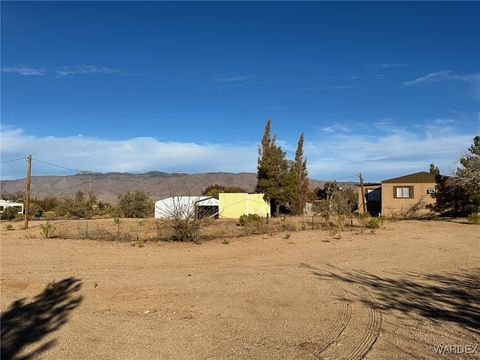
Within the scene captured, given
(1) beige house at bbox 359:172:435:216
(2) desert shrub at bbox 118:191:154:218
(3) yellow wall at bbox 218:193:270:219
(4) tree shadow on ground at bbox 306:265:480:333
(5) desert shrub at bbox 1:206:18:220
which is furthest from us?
(2) desert shrub at bbox 118:191:154:218

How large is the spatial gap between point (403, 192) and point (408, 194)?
514mm

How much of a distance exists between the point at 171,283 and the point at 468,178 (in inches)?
1145

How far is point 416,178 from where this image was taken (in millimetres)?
43969

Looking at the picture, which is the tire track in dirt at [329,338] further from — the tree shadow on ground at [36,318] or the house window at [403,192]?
the house window at [403,192]

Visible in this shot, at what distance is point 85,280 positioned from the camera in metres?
11.3

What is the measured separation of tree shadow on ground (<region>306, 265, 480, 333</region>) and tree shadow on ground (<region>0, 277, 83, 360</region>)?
5860 mm

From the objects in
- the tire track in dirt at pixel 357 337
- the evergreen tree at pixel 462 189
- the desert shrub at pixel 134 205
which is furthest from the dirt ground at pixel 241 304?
the desert shrub at pixel 134 205

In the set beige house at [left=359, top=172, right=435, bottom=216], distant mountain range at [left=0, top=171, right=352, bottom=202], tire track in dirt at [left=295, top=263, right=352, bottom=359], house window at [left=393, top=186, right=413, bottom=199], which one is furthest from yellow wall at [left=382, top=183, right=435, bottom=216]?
distant mountain range at [left=0, top=171, right=352, bottom=202]

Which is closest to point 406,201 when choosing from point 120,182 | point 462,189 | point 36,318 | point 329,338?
point 462,189

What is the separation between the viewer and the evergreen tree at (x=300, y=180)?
50.8 m

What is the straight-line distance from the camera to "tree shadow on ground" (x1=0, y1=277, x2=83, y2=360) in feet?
20.7

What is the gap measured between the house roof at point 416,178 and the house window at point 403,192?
715 mm

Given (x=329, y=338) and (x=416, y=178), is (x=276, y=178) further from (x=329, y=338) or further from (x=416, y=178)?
(x=329, y=338)

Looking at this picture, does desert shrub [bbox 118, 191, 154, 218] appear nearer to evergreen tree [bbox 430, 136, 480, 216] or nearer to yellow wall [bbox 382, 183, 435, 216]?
yellow wall [bbox 382, 183, 435, 216]
